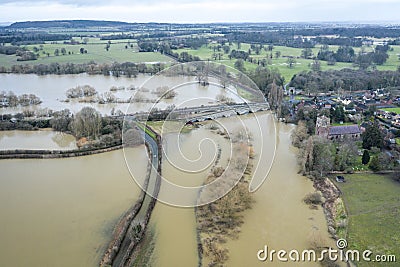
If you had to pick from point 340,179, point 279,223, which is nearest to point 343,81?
point 340,179

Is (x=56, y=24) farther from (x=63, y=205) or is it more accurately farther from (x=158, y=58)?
(x=63, y=205)

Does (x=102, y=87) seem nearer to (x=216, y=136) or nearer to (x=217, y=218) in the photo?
(x=216, y=136)

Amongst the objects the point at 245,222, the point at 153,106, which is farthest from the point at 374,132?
the point at 153,106

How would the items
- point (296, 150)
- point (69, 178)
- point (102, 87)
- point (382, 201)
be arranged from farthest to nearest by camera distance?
point (102, 87)
point (296, 150)
point (69, 178)
point (382, 201)

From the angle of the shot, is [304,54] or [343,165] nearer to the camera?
[343,165]

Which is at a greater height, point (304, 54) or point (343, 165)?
point (304, 54)

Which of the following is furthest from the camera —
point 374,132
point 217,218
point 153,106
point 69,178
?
point 153,106

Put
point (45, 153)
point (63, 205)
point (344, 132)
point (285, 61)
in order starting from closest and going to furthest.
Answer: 1. point (63, 205)
2. point (45, 153)
3. point (344, 132)
4. point (285, 61)

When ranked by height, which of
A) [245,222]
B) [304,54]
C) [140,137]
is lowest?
[245,222]
